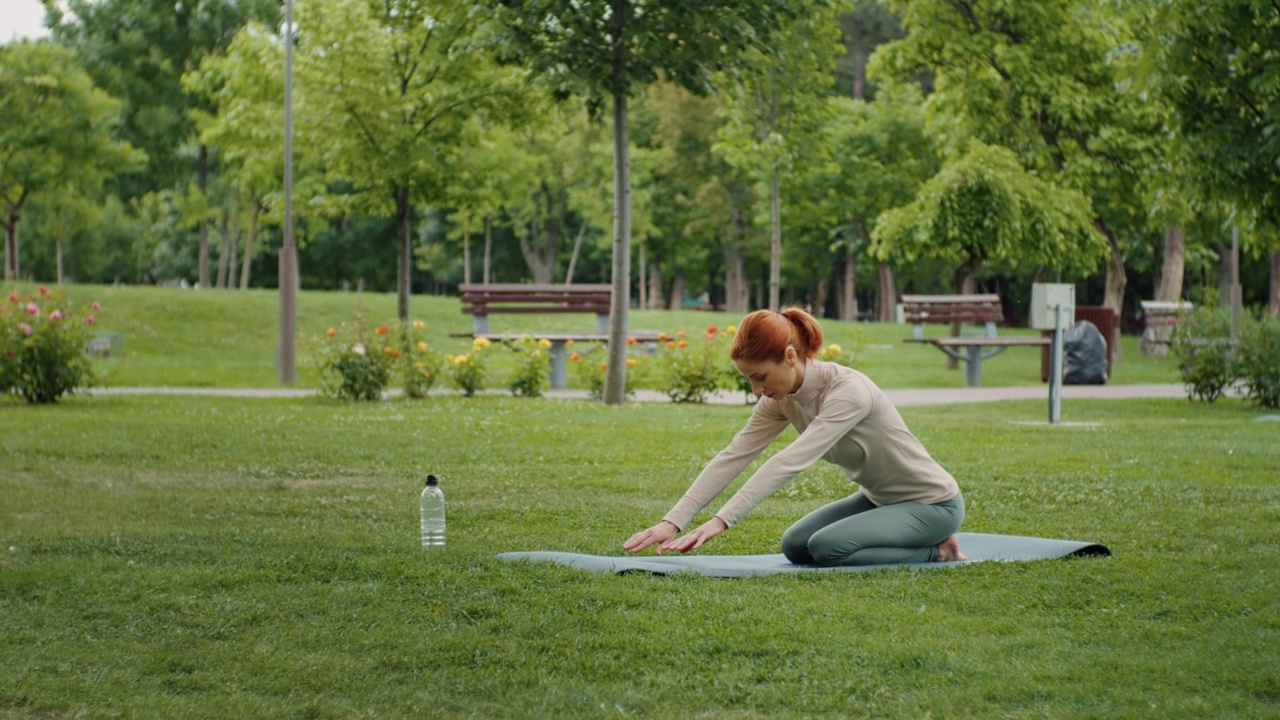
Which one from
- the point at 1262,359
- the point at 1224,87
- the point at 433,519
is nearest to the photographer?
the point at 433,519

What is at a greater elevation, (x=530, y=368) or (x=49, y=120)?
(x=49, y=120)

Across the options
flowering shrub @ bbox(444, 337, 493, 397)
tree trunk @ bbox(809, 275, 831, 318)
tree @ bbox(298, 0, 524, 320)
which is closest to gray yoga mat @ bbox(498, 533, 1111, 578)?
flowering shrub @ bbox(444, 337, 493, 397)

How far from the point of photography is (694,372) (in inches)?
730

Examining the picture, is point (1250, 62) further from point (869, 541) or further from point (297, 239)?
point (297, 239)

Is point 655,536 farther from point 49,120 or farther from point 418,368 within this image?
point 49,120

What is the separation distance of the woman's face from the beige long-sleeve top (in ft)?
0.27

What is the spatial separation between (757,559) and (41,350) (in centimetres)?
1220

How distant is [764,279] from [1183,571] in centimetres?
6276

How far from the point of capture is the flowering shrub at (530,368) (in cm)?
1900

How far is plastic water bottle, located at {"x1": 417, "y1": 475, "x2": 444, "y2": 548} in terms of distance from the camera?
25.0ft

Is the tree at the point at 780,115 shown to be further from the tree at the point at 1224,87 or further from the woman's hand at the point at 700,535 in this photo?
the woman's hand at the point at 700,535

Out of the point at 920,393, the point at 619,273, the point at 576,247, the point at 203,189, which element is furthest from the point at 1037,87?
the point at 576,247

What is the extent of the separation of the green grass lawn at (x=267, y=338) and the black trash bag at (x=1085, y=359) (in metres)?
0.94

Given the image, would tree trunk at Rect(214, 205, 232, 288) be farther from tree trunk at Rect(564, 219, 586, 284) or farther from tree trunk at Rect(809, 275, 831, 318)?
tree trunk at Rect(809, 275, 831, 318)
